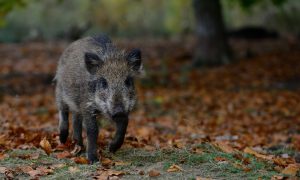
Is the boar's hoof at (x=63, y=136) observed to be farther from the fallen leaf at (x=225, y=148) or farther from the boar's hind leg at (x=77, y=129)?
the fallen leaf at (x=225, y=148)

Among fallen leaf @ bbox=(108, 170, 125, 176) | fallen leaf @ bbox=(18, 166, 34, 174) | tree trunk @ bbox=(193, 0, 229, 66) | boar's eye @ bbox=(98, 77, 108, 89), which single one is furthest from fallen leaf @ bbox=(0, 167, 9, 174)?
tree trunk @ bbox=(193, 0, 229, 66)

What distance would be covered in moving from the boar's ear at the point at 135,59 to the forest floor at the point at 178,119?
101cm

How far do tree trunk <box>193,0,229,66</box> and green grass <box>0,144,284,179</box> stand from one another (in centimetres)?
1128

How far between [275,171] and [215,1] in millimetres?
12668

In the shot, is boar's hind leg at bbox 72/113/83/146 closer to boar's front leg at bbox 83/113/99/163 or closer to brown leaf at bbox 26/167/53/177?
boar's front leg at bbox 83/113/99/163

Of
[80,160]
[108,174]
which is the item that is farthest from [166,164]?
[80,160]

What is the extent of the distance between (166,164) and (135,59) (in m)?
1.26

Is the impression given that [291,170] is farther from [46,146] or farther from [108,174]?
[46,146]

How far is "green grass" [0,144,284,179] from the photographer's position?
20.1 ft

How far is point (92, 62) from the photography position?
6.83m

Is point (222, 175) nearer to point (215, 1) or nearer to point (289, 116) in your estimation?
point (289, 116)

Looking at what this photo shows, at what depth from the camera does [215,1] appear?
1866 cm

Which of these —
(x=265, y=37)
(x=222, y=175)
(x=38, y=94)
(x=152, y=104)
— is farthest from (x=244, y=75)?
(x=222, y=175)

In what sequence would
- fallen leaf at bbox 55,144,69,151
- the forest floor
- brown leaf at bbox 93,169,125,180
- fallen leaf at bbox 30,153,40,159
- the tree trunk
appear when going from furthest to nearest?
the tree trunk → fallen leaf at bbox 55,144,69,151 → fallen leaf at bbox 30,153,40,159 → the forest floor → brown leaf at bbox 93,169,125,180
